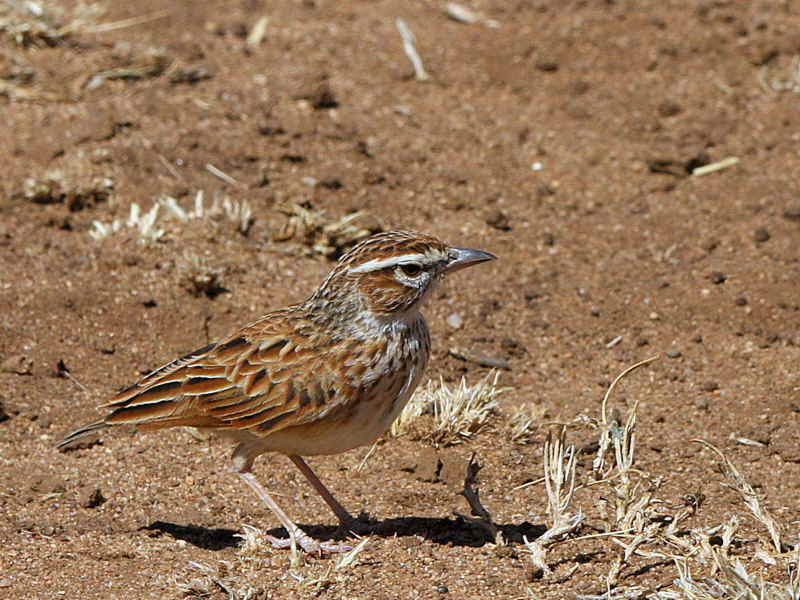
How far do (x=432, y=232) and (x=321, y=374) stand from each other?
384 cm

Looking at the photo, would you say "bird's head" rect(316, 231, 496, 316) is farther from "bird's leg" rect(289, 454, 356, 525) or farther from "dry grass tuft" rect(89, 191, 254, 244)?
"dry grass tuft" rect(89, 191, 254, 244)

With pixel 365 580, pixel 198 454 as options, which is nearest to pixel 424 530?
pixel 365 580

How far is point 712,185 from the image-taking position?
33.9ft

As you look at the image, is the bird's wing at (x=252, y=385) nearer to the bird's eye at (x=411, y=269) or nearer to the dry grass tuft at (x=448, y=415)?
the bird's eye at (x=411, y=269)

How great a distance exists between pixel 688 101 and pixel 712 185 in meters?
1.41

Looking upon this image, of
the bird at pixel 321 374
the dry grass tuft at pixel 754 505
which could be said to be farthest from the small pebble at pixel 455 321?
the dry grass tuft at pixel 754 505

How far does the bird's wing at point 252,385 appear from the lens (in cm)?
616

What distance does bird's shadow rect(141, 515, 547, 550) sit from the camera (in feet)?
21.0

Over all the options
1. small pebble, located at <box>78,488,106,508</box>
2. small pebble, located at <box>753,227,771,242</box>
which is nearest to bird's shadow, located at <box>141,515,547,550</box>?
small pebble, located at <box>78,488,106,508</box>

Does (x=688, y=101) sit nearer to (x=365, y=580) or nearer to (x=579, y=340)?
(x=579, y=340)

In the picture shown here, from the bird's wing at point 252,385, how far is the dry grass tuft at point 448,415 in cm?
129

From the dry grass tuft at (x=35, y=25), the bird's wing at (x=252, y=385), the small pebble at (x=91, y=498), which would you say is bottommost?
the small pebble at (x=91, y=498)

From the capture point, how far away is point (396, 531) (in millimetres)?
6543

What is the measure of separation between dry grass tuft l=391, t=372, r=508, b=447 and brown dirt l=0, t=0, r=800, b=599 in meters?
0.13
